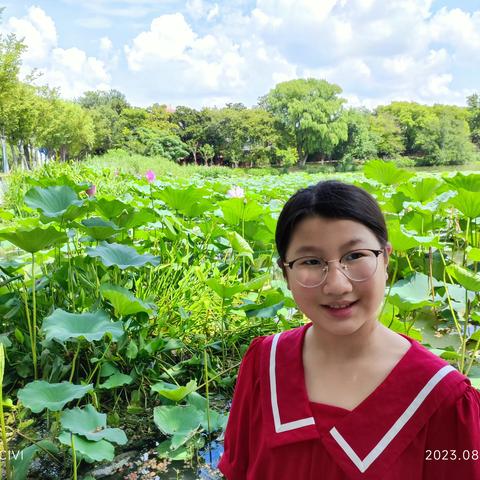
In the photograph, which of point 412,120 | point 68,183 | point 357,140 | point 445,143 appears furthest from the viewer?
point 412,120

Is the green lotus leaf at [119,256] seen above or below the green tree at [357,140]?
below

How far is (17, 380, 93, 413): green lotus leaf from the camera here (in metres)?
1.19

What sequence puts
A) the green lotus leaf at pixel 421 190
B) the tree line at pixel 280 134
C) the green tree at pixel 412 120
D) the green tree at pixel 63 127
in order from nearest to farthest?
the green lotus leaf at pixel 421 190 → the green tree at pixel 63 127 → the tree line at pixel 280 134 → the green tree at pixel 412 120

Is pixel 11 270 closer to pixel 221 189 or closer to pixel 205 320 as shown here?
pixel 205 320

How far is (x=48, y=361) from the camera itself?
181 centimetres

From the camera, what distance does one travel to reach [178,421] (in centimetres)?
143

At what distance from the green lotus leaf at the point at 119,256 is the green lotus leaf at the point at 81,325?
0.82ft

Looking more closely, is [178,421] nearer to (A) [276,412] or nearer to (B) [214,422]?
(B) [214,422]

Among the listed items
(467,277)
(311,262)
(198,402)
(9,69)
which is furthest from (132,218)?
(9,69)

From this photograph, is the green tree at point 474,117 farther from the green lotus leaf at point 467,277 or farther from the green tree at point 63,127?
the green lotus leaf at point 467,277

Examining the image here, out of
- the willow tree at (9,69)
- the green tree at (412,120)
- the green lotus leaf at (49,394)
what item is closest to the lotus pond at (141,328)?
the green lotus leaf at (49,394)

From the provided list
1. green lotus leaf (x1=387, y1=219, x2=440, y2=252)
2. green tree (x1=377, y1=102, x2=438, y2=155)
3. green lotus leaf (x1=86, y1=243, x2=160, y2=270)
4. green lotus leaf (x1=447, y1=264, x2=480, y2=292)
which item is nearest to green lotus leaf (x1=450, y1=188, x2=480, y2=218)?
green lotus leaf (x1=387, y1=219, x2=440, y2=252)

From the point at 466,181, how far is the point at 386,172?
0.68 metres

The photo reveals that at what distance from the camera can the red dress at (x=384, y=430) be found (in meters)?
0.69
